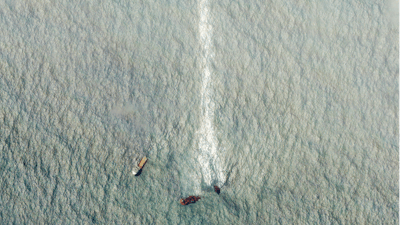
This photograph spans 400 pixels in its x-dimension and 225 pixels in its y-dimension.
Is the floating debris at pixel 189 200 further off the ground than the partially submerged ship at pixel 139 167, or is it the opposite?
the partially submerged ship at pixel 139 167

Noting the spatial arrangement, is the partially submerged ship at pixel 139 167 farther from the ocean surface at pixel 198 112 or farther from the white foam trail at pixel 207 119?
the white foam trail at pixel 207 119

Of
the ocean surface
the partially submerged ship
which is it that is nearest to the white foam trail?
the ocean surface

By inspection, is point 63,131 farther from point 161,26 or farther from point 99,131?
point 161,26

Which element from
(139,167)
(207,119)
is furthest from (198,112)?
(139,167)

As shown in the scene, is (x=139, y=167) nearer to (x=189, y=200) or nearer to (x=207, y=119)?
(x=189, y=200)

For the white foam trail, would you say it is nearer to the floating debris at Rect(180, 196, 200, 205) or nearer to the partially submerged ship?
the floating debris at Rect(180, 196, 200, 205)

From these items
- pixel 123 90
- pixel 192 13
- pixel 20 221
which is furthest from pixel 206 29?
pixel 20 221

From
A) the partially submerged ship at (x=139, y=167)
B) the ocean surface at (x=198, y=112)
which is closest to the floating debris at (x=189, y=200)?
the ocean surface at (x=198, y=112)
